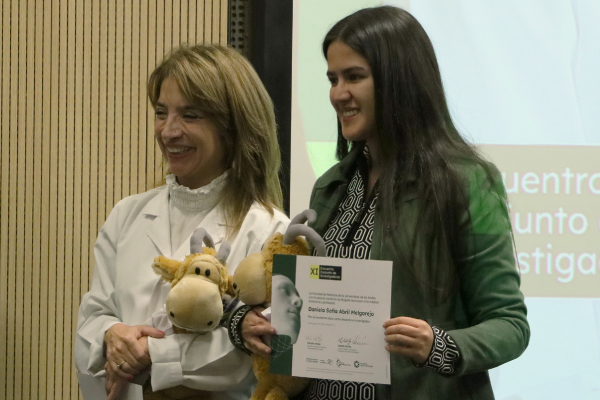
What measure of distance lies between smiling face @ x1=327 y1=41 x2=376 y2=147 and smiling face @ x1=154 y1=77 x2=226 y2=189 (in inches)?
16.9

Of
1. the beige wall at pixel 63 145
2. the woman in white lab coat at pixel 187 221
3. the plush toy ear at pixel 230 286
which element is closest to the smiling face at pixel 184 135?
the woman in white lab coat at pixel 187 221

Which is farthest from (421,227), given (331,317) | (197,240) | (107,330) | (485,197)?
(107,330)

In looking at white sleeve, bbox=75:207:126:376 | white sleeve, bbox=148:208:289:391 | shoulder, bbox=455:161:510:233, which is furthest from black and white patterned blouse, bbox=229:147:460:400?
white sleeve, bbox=75:207:126:376

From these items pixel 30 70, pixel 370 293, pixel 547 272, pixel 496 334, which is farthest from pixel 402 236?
pixel 30 70

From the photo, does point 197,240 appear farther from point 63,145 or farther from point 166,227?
point 63,145

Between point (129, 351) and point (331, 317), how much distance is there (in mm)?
526

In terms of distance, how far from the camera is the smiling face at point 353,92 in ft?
4.65

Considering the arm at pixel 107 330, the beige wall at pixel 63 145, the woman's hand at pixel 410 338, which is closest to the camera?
the woman's hand at pixel 410 338

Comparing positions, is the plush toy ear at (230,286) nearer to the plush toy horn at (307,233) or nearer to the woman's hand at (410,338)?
the plush toy horn at (307,233)

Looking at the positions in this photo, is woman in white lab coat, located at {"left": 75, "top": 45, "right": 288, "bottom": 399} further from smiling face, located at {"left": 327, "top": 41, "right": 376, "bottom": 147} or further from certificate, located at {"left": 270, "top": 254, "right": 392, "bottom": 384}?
smiling face, located at {"left": 327, "top": 41, "right": 376, "bottom": 147}

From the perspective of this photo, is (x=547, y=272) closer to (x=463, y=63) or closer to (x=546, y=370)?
(x=546, y=370)

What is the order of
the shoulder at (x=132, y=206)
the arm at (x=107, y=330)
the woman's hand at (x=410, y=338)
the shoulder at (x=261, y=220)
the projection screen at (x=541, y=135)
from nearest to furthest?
the woman's hand at (x=410, y=338) < the arm at (x=107, y=330) < the shoulder at (x=261, y=220) < the shoulder at (x=132, y=206) < the projection screen at (x=541, y=135)

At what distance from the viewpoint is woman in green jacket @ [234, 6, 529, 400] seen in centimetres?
126

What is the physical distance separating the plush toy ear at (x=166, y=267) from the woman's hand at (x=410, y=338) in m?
0.53
